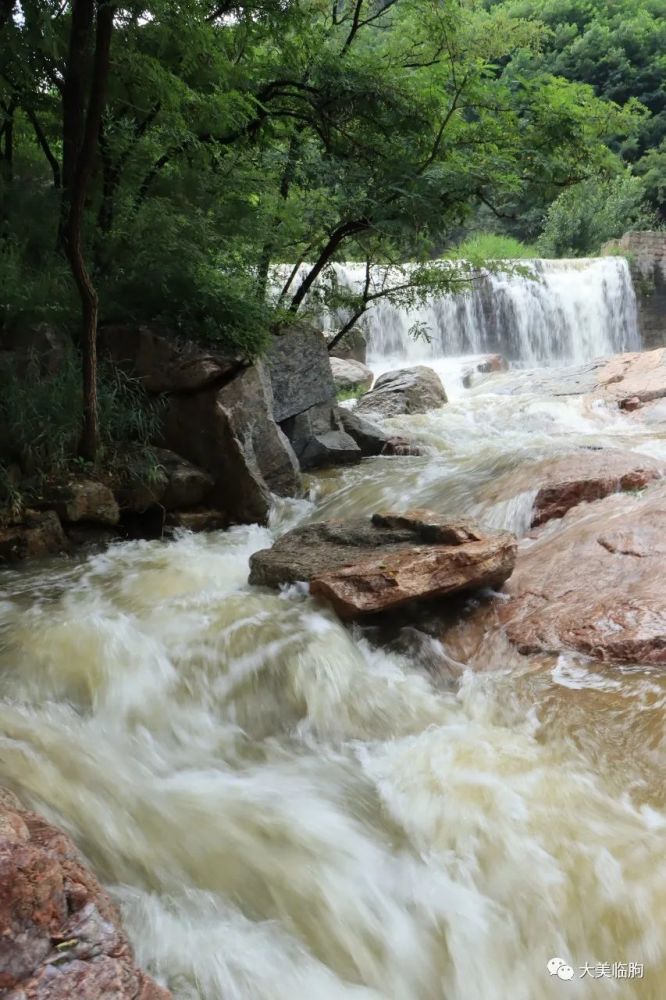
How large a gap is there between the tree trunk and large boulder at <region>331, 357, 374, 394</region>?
25.0ft

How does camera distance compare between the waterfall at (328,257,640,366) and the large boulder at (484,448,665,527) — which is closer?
the large boulder at (484,448,665,527)

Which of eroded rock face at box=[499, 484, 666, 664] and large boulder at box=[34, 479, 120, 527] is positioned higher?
large boulder at box=[34, 479, 120, 527]

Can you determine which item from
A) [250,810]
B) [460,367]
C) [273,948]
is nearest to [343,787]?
[250,810]

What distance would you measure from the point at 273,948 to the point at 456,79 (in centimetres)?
683

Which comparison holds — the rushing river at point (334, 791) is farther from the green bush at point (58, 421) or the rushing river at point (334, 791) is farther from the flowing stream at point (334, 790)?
the green bush at point (58, 421)

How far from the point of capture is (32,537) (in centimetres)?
502

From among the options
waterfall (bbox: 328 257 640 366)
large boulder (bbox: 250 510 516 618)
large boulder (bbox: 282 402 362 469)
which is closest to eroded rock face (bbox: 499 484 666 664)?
large boulder (bbox: 250 510 516 618)

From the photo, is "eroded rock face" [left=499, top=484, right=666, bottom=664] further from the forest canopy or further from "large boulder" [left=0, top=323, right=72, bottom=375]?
"large boulder" [left=0, top=323, right=72, bottom=375]

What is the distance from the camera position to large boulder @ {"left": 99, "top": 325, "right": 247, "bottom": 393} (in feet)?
19.8

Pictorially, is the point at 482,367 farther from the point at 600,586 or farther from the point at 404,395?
the point at 600,586

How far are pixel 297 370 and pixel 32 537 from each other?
3758 mm

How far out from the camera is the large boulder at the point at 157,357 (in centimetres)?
603

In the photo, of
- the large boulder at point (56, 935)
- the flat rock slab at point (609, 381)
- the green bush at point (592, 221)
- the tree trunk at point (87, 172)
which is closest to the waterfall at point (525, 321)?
the flat rock slab at point (609, 381)

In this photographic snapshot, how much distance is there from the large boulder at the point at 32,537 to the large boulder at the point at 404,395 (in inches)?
268
